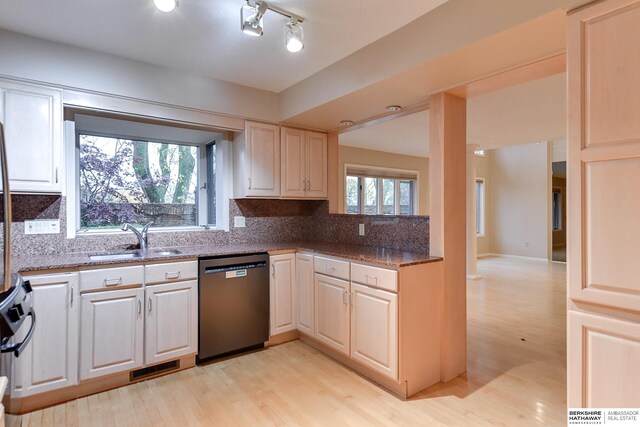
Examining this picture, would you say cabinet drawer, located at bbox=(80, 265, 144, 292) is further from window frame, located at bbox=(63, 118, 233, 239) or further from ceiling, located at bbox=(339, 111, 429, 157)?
ceiling, located at bbox=(339, 111, 429, 157)

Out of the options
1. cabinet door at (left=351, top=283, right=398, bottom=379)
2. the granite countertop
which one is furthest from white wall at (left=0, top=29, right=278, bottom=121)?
cabinet door at (left=351, top=283, right=398, bottom=379)

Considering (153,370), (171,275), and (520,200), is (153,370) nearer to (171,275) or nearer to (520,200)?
(171,275)

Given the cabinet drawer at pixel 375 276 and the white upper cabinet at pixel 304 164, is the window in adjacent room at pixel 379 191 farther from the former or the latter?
the cabinet drawer at pixel 375 276

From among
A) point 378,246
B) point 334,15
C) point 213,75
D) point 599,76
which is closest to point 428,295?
point 378,246

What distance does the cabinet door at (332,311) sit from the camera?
2643mm

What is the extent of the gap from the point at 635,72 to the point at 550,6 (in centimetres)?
45

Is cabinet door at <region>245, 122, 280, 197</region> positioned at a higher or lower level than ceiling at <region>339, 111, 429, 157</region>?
lower

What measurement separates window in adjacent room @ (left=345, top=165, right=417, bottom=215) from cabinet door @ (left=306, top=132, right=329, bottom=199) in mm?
324

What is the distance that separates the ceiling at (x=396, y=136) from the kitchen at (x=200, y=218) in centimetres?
39

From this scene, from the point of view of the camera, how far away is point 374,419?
201 cm

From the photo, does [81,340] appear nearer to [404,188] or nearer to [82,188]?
[82,188]

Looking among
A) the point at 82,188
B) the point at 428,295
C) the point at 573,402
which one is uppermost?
the point at 82,188

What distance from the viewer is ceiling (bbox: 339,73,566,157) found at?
3.14m

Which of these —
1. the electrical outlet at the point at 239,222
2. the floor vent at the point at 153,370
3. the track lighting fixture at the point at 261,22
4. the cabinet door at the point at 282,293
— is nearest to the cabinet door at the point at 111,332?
the floor vent at the point at 153,370
